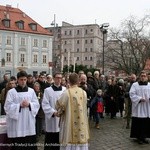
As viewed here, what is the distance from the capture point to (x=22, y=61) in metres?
65.2

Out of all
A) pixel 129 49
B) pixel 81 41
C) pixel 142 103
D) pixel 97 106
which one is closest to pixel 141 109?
pixel 142 103

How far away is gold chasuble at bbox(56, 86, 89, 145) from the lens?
6625 mm

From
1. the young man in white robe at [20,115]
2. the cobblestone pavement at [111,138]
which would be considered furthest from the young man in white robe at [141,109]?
the young man in white robe at [20,115]

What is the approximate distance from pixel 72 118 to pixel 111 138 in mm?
3650

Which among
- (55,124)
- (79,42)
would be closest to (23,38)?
(79,42)

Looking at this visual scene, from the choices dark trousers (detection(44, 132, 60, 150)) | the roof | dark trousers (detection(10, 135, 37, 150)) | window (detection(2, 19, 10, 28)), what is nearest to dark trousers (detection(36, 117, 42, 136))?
dark trousers (detection(44, 132, 60, 150))

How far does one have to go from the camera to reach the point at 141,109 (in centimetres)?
946

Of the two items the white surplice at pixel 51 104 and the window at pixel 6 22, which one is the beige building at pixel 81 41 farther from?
the white surplice at pixel 51 104

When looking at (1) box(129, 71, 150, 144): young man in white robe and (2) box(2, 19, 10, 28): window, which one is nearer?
(1) box(129, 71, 150, 144): young man in white robe

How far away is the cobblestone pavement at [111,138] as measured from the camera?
890 centimetres

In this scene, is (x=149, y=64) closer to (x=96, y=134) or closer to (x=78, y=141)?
(x=96, y=134)

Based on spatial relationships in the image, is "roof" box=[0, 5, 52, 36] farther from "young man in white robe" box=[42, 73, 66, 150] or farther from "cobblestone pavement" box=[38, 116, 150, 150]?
"young man in white robe" box=[42, 73, 66, 150]

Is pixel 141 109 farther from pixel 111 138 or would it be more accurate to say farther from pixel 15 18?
pixel 15 18

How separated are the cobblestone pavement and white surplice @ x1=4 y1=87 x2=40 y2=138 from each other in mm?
1961
